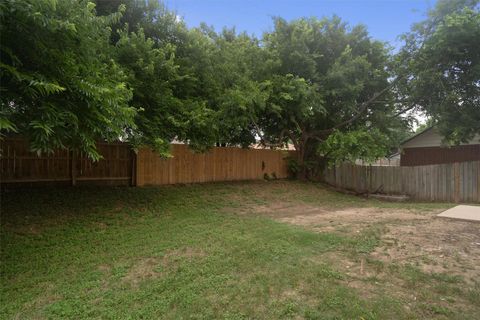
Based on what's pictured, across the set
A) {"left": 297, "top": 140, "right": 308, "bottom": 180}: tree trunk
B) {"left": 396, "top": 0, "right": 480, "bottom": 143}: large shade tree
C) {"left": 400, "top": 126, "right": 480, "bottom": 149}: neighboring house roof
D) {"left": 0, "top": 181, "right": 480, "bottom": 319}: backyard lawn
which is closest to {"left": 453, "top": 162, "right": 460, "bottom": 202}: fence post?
{"left": 396, "top": 0, "right": 480, "bottom": 143}: large shade tree

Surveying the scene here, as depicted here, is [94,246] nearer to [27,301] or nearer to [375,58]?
[27,301]

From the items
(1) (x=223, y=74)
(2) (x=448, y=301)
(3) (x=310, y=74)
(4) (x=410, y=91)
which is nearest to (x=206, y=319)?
(2) (x=448, y=301)

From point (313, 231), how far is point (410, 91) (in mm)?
9152

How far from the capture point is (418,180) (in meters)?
13.7

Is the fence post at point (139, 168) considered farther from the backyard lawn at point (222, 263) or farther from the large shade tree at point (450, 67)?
the large shade tree at point (450, 67)

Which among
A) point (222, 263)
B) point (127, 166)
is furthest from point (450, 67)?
point (127, 166)

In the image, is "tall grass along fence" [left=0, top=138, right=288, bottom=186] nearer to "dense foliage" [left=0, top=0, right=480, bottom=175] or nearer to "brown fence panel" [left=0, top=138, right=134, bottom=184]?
"brown fence panel" [left=0, top=138, right=134, bottom=184]

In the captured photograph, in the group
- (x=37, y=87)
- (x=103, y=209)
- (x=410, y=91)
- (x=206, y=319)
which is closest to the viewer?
(x=206, y=319)

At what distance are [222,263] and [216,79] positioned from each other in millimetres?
6676

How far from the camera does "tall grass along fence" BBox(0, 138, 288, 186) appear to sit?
787 centimetres

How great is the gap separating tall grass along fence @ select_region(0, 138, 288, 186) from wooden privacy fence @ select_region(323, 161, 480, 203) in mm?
4060

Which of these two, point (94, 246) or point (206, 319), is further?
point (94, 246)

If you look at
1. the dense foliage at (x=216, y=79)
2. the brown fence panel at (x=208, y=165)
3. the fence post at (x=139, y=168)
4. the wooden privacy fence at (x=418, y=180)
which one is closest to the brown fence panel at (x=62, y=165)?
the fence post at (x=139, y=168)

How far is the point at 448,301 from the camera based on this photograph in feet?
11.5
